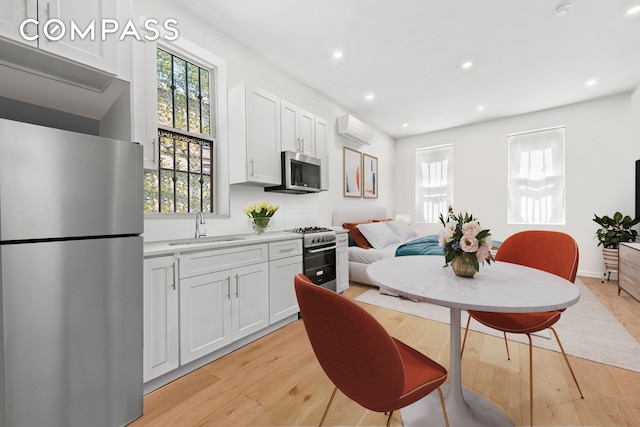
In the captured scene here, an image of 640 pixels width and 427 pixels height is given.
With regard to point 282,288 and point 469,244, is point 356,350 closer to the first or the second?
point 469,244

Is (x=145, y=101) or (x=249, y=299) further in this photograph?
(x=249, y=299)

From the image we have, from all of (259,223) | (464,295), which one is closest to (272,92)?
(259,223)

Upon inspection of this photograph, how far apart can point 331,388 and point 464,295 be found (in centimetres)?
115

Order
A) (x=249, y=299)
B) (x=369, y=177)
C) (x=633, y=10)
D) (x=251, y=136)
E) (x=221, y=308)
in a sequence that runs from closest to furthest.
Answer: (x=221, y=308), (x=249, y=299), (x=633, y=10), (x=251, y=136), (x=369, y=177)

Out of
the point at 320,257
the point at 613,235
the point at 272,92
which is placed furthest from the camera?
the point at 613,235

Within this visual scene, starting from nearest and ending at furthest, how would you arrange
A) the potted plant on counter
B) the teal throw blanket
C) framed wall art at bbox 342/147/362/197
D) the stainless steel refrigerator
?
the stainless steel refrigerator → the teal throw blanket → the potted plant on counter → framed wall art at bbox 342/147/362/197

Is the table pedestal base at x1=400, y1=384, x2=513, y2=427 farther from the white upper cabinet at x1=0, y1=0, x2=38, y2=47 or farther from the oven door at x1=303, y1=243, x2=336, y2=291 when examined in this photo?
the white upper cabinet at x1=0, y1=0, x2=38, y2=47

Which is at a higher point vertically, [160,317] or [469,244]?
[469,244]

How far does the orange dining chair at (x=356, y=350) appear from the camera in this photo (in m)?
0.82

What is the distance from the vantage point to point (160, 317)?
1674mm

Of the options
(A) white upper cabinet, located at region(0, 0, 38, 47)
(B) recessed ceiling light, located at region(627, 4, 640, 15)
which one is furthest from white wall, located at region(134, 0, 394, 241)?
(B) recessed ceiling light, located at region(627, 4, 640, 15)

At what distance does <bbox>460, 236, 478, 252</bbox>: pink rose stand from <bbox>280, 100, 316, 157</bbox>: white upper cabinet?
230 centimetres

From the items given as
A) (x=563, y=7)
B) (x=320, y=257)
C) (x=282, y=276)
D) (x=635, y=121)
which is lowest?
(x=282, y=276)

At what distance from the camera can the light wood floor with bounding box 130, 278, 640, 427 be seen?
145 centimetres
